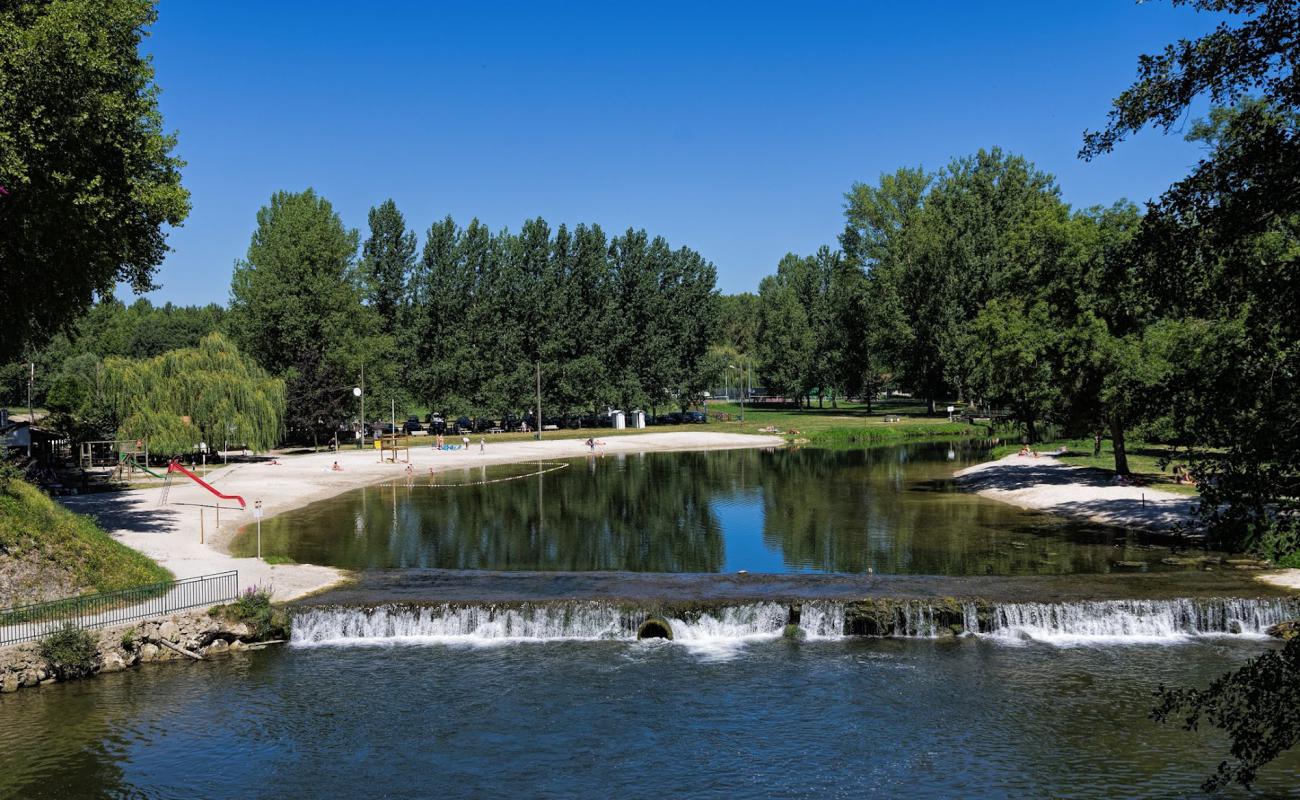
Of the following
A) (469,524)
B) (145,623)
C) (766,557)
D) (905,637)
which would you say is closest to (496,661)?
(145,623)

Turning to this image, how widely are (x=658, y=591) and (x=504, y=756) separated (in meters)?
12.8

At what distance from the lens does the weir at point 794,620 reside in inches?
1187

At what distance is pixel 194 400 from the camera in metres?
72.5

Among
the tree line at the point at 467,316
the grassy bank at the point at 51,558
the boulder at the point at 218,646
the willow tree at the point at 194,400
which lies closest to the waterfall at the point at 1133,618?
the boulder at the point at 218,646

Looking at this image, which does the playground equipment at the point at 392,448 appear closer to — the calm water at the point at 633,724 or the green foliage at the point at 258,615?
the green foliage at the point at 258,615

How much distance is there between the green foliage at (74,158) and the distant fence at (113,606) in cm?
1409

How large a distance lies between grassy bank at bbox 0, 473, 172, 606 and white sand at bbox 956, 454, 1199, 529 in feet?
137

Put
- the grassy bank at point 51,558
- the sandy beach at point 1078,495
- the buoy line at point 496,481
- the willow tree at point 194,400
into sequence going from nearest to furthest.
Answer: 1. the grassy bank at point 51,558
2. the sandy beach at point 1078,495
3. the buoy line at point 496,481
4. the willow tree at point 194,400

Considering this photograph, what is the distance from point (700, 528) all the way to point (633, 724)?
2783 cm

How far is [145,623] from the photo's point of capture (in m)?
29.2

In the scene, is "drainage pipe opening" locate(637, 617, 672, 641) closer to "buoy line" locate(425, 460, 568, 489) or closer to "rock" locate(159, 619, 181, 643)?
"rock" locate(159, 619, 181, 643)

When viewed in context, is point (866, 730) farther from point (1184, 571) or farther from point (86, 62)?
point (86, 62)

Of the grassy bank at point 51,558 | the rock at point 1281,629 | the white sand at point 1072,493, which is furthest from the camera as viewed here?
the white sand at point 1072,493

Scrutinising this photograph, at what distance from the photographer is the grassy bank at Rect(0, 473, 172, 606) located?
105ft
